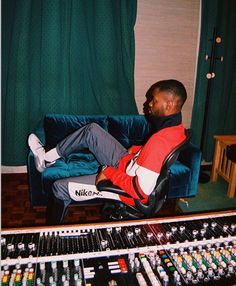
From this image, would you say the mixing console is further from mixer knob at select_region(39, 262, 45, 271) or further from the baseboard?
the baseboard

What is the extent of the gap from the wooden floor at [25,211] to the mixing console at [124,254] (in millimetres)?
1260

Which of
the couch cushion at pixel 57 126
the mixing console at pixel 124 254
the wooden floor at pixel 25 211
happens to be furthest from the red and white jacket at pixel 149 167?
the couch cushion at pixel 57 126

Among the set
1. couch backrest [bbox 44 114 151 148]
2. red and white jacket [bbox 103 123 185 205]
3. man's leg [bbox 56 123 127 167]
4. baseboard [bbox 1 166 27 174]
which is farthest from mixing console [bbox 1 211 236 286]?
baseboard [bbox 1 166 27 174]

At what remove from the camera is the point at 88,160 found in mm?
3209

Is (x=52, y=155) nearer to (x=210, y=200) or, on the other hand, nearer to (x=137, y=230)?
(x=137, y=230)

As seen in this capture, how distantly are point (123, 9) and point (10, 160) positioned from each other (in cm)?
217

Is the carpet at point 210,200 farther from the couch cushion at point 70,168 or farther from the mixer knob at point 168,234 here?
the mixer knob at point 168,234

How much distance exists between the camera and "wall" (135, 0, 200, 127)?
3729 mm

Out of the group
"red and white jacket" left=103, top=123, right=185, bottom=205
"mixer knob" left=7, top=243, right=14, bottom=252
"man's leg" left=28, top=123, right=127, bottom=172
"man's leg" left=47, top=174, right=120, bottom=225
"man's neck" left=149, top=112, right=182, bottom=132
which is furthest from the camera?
"man's leg" left=28, top=123, right=127, bottom=172

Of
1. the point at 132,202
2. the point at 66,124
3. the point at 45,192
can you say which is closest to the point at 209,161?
the point at 66,124

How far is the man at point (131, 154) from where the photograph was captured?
1.67 m

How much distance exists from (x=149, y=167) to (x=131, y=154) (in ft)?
1.81

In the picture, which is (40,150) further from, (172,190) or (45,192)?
(172,190)

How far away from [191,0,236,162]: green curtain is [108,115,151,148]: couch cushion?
38.4 inches
